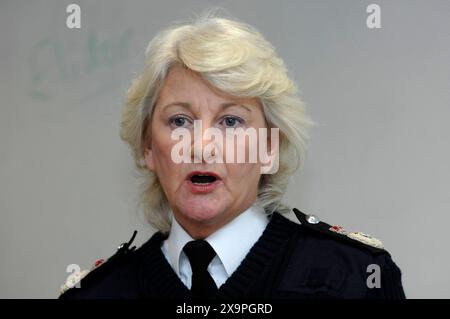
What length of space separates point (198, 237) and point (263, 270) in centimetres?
15

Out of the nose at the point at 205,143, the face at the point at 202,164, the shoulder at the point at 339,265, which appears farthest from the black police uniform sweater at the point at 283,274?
the nose at the point at 205,143

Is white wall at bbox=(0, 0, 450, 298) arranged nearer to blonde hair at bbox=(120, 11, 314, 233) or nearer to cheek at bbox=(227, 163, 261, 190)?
blonde hair at bbox=(120, 11, 314, 233)

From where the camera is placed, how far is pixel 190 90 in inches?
48.4

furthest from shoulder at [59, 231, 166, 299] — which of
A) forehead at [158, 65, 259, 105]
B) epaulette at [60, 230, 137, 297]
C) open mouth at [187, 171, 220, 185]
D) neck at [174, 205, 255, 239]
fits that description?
forehead at [158, 65, 259, 105]

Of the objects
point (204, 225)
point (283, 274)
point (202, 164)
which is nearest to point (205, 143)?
point (202, 164)

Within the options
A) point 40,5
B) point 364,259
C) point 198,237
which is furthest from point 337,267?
point 40,5

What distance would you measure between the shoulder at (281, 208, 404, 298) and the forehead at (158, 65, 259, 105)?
307 mm

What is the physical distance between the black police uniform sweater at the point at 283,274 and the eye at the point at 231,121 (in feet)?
0.76

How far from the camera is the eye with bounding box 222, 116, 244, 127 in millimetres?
1236

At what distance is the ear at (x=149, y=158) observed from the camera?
1.34 meters

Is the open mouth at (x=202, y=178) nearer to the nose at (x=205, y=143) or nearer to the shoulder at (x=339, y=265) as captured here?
the nose at (x=205, y=143)
